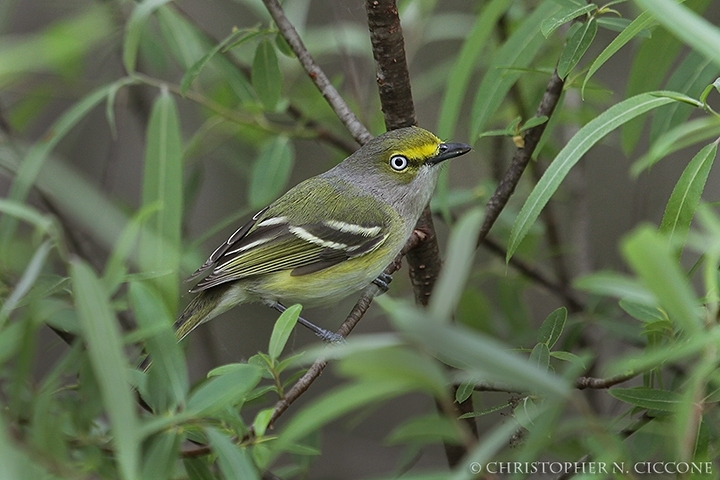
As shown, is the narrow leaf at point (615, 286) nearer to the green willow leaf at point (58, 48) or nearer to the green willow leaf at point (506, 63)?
the green willow leaf at point (506, 63)

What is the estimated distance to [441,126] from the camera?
2.58 metres

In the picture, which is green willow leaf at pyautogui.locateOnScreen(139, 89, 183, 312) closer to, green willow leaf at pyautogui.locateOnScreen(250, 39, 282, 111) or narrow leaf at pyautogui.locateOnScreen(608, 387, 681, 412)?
green willow leaf at pyautogui.locateOnScreen(250, 39, 282, 111)

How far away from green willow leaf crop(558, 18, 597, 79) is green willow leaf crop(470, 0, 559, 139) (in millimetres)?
370

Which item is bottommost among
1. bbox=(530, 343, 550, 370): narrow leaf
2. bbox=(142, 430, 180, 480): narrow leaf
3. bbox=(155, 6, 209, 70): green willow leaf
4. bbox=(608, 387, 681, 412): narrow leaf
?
bbox=(608, 387, 681, 412): narrow leaf

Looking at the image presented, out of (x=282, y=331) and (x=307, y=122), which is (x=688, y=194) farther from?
(x=307, y=122)

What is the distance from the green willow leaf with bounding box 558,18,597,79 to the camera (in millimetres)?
1968

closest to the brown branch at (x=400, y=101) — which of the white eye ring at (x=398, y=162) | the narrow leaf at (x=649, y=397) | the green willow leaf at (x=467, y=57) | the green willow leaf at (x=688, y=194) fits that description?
the green willow leaf at (x=467, y=57)

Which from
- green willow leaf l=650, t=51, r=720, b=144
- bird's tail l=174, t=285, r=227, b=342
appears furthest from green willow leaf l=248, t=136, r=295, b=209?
green willow leaf l=650, t=51, r=720, b=144

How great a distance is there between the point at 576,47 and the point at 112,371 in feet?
4.61

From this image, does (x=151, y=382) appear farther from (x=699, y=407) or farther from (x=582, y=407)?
(x=699, y=407)

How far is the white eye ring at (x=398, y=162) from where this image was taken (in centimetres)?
307

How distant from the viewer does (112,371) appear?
116cm

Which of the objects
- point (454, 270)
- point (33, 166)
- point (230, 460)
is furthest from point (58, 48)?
point (454, 270)

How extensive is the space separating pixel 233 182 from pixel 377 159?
2412 millimetres
